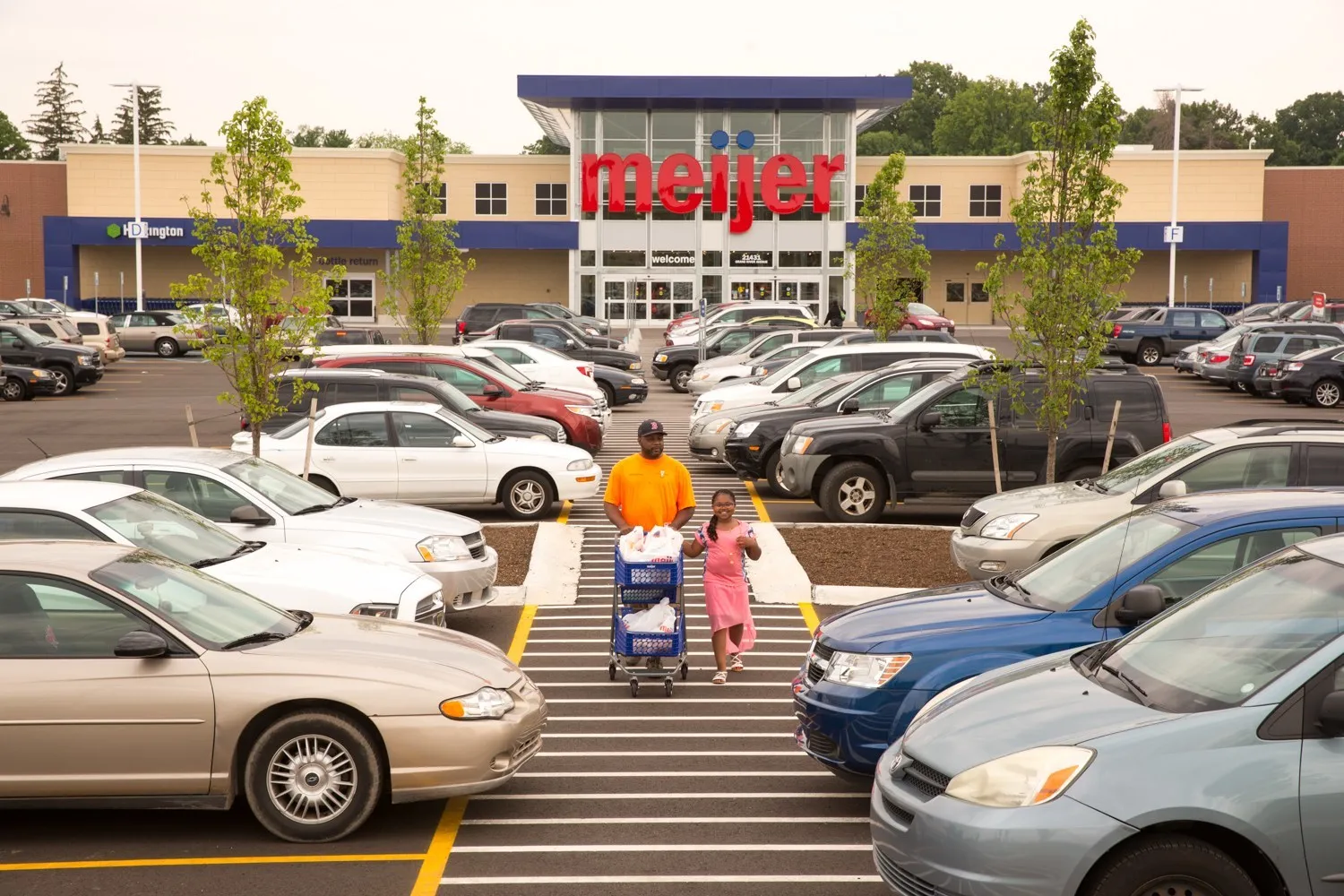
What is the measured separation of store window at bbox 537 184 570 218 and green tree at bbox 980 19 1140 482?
5667 centimetres

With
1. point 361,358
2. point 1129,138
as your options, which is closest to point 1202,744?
point 361,358

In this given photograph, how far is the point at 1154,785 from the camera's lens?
16.6ft

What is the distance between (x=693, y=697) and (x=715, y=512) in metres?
1.25

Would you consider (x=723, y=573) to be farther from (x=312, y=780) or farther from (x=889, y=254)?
(x=889, y=254)

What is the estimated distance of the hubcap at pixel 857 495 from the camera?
17.2m

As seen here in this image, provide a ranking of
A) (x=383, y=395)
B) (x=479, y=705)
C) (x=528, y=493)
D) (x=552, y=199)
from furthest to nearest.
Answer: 1. (x=552, y=199)
2. (x=383, y=395)
3. (x=528, y=493)
4. (x=479, y=705)

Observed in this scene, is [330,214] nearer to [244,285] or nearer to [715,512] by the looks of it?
[244,285]

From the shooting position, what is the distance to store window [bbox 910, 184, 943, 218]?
237 feet

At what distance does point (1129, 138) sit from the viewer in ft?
438

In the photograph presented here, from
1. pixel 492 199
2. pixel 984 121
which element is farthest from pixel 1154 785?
pixel 984 121

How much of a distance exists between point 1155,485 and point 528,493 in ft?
25.8

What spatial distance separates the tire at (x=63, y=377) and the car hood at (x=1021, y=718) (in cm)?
3374

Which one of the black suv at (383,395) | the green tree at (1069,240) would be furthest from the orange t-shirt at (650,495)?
the black suv at (383,395)

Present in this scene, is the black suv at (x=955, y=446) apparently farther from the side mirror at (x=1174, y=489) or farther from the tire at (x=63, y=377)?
the tire at (x=63, y=377)
